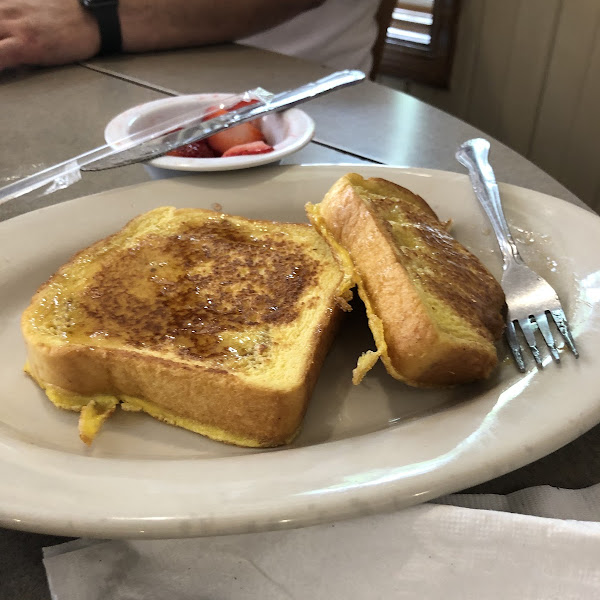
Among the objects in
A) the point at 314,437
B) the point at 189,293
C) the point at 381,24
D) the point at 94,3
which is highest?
the point at 94,3

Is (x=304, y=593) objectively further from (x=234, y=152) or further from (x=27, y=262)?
(x=234, y=152)

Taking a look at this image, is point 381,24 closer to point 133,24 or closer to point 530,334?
point 133,24

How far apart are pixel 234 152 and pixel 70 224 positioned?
38 centimetres

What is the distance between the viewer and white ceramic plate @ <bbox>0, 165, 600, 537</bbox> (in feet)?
2.08

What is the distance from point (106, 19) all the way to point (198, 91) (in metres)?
0.51

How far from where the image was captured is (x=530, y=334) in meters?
0.89

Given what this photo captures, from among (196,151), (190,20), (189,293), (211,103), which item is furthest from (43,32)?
(189,293)

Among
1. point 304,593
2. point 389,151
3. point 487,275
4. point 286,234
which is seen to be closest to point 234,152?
point 286,234

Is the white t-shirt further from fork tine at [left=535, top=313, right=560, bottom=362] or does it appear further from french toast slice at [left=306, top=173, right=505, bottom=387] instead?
fork tine at [left=535, top=313, right=560, bottom=362]

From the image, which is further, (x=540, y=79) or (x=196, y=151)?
(x=540, y=79)

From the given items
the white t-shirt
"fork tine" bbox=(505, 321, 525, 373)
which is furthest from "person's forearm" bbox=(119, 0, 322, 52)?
"fork tine" bbox=(505, 321, 525, 373)

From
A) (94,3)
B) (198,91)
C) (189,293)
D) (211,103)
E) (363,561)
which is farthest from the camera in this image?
(94,3)

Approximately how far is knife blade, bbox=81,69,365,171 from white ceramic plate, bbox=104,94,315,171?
0.08ft

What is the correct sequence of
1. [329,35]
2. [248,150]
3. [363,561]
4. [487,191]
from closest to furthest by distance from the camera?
[363,561] → [487,191] → [248,150] → [329,35]
